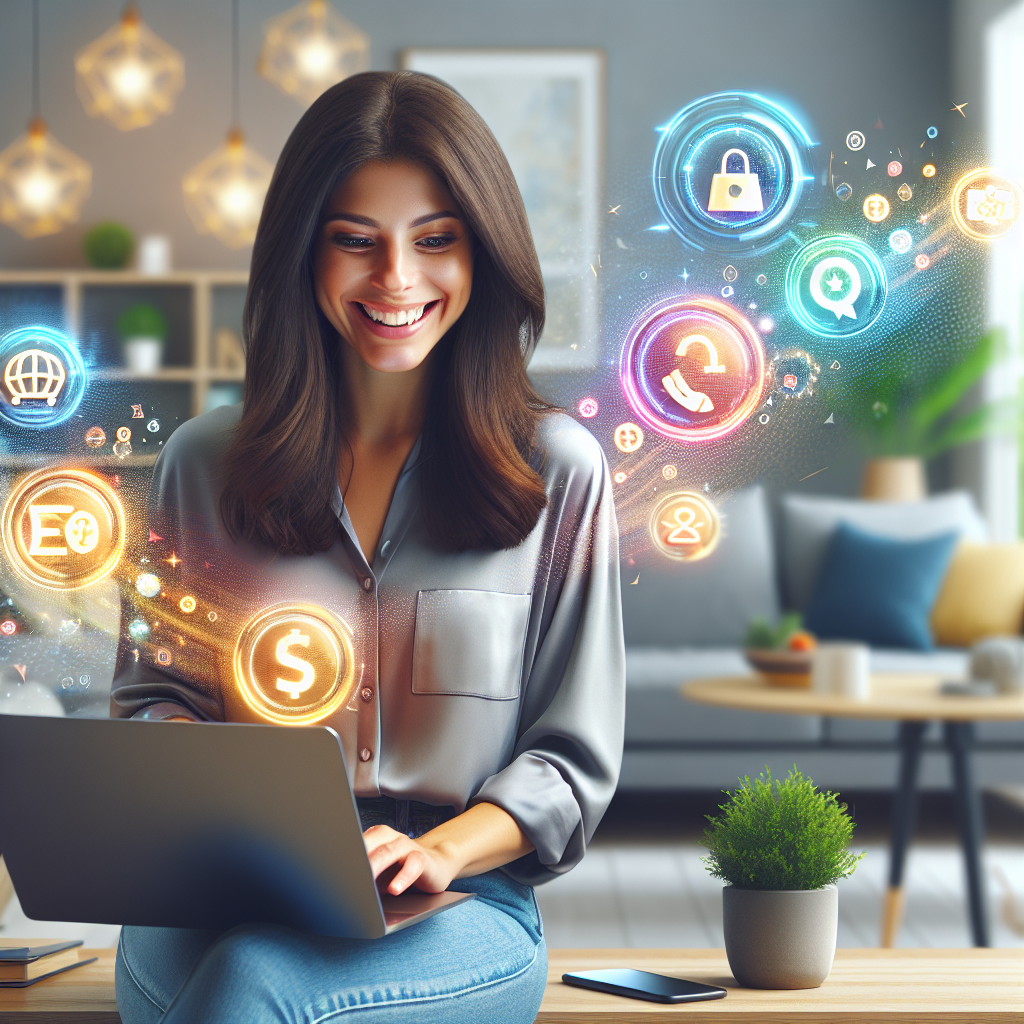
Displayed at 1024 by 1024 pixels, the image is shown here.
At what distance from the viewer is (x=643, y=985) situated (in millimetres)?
916

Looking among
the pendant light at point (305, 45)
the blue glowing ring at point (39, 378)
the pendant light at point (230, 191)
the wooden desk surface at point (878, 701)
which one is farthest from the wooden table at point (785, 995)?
the pendant light at point (230, 191)

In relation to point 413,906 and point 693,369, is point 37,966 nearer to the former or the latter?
point 413,906

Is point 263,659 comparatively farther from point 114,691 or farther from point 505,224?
point 505,224

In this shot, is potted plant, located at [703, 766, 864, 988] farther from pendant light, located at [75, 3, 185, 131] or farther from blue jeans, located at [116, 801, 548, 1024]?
pendant light, located at [75, 3, 185, 131]

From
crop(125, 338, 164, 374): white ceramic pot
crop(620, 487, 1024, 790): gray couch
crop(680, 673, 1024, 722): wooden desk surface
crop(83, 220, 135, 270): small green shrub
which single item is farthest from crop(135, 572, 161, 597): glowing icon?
crop(83, 220, 135, 270): small green shrub

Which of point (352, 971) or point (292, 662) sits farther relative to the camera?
point (292, 662)

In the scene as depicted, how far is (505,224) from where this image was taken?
3.12ft

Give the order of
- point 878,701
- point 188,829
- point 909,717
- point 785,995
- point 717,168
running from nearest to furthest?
point 188,829 < point 785,995 < point 717,168 < point 909,717 < point 878,701

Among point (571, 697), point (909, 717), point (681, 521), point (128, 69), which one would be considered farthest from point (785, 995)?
point (128, 69)

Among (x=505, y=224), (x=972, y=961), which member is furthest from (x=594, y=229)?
(x=972, y=961)

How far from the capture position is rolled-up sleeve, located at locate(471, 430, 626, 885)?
3.01 ft

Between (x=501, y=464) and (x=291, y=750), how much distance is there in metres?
0.34

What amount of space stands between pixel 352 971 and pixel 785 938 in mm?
343

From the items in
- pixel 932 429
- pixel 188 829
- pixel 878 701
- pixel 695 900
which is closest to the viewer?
pixel 188 829
